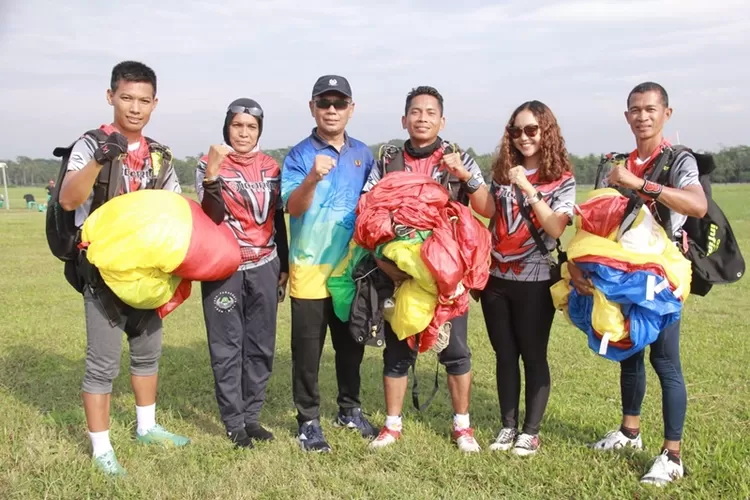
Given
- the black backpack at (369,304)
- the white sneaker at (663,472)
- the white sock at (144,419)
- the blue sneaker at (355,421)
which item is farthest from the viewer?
the blue sneaker at (355,421)

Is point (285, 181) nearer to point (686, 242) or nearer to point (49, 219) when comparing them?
point (49, 219)

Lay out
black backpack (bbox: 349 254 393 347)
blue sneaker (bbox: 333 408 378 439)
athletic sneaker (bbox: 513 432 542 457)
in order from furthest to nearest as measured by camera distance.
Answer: blue sneaker (bbox: 333 408 378 439) → athletic sneaker (bbox: 513 432 542 457) → black backpack (bbox: 349 254 393 347)

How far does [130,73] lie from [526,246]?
2.72 m

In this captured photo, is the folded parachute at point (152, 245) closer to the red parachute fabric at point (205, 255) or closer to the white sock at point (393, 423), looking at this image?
the red parachute fabric at point (205, 255)

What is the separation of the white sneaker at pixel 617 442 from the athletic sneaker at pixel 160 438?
2.84 meters

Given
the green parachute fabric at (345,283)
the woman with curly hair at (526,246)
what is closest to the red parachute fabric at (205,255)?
the green parachute fabric at (345,283)

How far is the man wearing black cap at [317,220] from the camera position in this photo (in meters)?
4.11

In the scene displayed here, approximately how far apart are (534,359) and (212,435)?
2354mm

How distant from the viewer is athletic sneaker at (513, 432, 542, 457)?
13.4 ft

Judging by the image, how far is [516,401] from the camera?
427 cm

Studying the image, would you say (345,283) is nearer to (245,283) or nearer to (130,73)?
(245,283)

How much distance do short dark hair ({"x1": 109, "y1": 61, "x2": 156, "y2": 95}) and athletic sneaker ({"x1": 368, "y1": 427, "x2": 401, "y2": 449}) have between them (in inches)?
110

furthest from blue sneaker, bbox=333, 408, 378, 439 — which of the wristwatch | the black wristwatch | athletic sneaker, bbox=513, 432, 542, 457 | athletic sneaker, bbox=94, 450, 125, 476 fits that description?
the wristwatch

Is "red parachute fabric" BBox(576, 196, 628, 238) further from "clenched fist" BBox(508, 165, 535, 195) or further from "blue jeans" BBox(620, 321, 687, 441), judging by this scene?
"blue jeans" BBox(620, 321, 687, 441)
